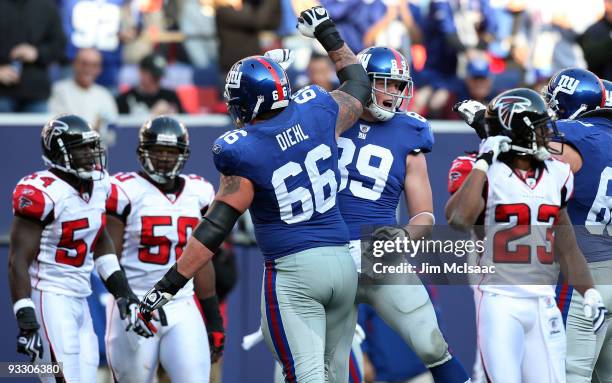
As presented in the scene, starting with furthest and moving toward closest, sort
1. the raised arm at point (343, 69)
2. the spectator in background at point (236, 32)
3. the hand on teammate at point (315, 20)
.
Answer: the spectator in background at point (236, 32) → the hand on teammate at point (315, 20) → the raised arm at point (343, 69)

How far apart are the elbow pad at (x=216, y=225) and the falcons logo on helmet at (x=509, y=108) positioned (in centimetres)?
156

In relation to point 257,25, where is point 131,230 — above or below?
below

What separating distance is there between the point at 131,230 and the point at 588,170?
2.74 meters

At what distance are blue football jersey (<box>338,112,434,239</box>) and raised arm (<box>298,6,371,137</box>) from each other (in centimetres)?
33

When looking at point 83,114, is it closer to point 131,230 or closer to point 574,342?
point 131,230

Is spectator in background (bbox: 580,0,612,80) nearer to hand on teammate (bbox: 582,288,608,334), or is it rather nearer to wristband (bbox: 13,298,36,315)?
hand on teammate (bbox: 582,288,608,334)

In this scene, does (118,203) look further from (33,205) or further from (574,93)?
(574,93)

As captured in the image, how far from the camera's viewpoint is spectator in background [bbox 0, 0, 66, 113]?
9.79 metres

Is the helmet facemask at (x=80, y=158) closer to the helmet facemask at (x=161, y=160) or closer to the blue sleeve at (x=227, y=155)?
the helmet facemask at (x=161, y=160)

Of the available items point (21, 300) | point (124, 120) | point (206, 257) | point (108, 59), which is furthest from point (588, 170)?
point (108, 59)

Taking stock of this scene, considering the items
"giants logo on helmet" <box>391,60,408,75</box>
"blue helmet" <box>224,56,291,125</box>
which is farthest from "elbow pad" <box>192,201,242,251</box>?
"giants logo on helmet" <box>391,60,408,75</box>

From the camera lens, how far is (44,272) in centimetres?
643

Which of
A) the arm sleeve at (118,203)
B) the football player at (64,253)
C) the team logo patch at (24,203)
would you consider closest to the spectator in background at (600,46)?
the arm sleeve at (118,203)

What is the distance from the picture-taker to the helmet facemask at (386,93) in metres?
6.18
